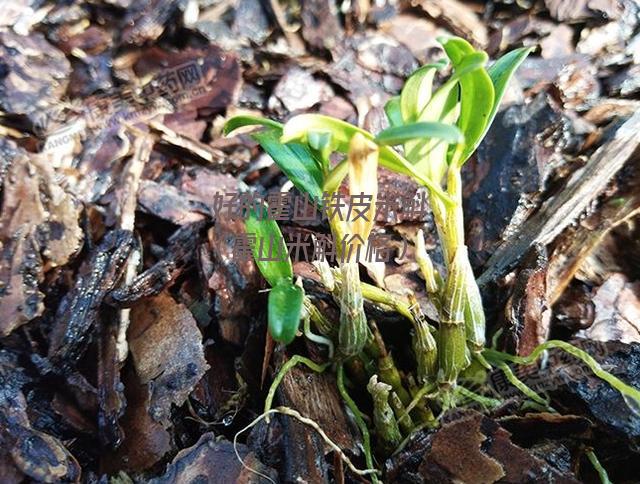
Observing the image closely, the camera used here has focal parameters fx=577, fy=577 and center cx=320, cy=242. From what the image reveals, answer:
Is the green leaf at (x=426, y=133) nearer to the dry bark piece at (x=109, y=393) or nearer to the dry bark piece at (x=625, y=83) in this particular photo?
the dry bark piece at (x=109, y=393)

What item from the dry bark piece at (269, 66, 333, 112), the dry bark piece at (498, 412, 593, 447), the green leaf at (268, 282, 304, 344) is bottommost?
the dry bark piece at (498, 412, 593, 447)

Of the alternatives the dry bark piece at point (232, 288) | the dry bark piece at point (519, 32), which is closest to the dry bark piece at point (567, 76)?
the dry bark piece at point (519, 32)

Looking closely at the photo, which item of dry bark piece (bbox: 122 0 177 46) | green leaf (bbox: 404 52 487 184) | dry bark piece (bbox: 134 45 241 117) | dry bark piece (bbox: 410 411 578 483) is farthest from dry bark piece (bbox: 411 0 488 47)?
dry bark piece (bbox: 410 411 578 483)

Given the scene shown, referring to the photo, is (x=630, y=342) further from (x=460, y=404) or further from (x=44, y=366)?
(x=44, y=366)

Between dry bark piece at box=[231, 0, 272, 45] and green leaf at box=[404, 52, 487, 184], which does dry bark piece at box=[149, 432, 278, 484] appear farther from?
dry bark piece at box=[231, 0, 272, 45]

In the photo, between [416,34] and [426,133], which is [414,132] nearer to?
Result: [426,133]

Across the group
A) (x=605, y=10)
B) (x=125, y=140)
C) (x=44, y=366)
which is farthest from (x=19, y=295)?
(x=605, y=10)

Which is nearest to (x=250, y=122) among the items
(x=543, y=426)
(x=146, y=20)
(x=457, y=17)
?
(x=543, y=426)
